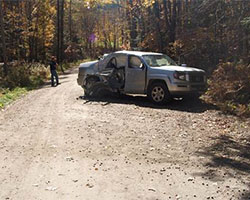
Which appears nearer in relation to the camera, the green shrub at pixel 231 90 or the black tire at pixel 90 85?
the green shrub at pixel 231 90

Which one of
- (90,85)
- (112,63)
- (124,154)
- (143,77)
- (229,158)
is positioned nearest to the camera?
(229,158)

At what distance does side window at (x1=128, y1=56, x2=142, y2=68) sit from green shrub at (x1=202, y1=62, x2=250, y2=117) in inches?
109

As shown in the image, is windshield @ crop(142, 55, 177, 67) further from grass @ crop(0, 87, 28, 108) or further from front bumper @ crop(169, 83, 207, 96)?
grass @ crop(0, 87, 28, 108)

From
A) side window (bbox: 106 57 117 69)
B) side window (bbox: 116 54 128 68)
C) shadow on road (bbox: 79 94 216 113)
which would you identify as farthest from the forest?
side window (bbox: 106 57 117 69)

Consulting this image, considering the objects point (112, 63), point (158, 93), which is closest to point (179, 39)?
point (112, 63)

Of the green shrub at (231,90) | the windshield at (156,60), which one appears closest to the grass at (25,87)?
the windshield at (156,60)

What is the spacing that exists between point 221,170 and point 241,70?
645cm

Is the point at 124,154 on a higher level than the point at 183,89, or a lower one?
lower

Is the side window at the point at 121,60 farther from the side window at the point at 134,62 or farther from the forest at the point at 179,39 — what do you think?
the forest at the point at 179,39

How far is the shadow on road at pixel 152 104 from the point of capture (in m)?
11.1

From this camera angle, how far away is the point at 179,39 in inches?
715

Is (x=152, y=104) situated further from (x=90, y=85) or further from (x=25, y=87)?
(x=25, y=87)

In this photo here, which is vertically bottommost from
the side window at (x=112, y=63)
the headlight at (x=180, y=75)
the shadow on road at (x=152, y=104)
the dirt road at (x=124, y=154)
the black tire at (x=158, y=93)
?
the dirt road at (x=124, y=154)

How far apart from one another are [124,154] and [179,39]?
1297cm
